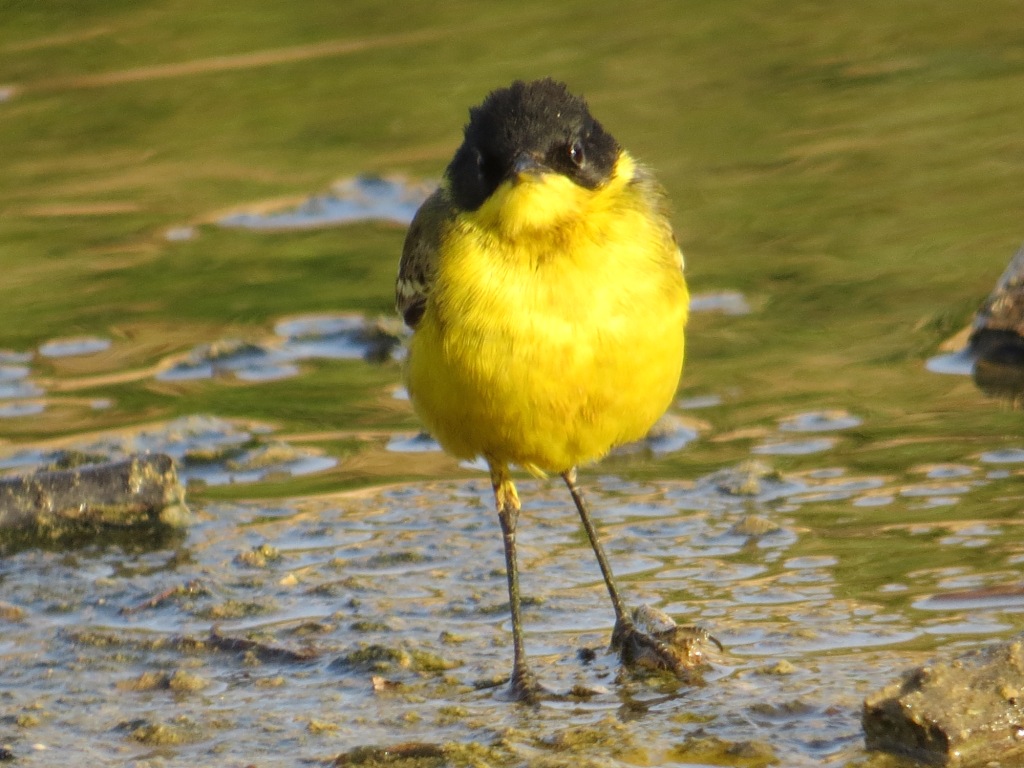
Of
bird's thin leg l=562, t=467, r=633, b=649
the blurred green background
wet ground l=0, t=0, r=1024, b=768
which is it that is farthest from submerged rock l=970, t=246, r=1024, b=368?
bird's thin leg l=562, t=467, r=633, b=649

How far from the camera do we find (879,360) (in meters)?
9.10

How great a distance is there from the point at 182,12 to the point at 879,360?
9.17 m

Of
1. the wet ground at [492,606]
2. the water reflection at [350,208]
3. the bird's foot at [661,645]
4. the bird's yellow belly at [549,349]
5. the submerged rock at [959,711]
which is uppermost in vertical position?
the bird's yellow belly at [549,349]

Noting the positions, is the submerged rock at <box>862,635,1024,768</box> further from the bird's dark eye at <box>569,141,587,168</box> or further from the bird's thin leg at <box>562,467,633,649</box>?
the bird's dark eye at <box>569,141,587,168</box>

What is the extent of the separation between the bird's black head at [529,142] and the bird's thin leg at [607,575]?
45.8 inches

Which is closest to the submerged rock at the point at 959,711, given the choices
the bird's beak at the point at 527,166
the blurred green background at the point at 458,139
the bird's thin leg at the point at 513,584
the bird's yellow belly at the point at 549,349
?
the bird's thin leg at the point at 513,584

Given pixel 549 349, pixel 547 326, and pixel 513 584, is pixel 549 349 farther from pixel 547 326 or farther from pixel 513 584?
pixel 513 584

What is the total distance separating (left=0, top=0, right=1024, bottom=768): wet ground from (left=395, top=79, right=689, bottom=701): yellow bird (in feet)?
1.70

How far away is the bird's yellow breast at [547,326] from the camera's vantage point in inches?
229

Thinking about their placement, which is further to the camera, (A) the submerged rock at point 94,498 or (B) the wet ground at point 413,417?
(A) the submerged rock at point 94,498

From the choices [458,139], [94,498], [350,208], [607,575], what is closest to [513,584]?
[607,575]

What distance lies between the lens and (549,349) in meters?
5.79

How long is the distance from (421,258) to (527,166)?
2.36 ft

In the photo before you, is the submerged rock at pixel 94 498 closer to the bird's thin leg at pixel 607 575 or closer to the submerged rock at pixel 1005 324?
the bird's thin leg at pixel 607 575
